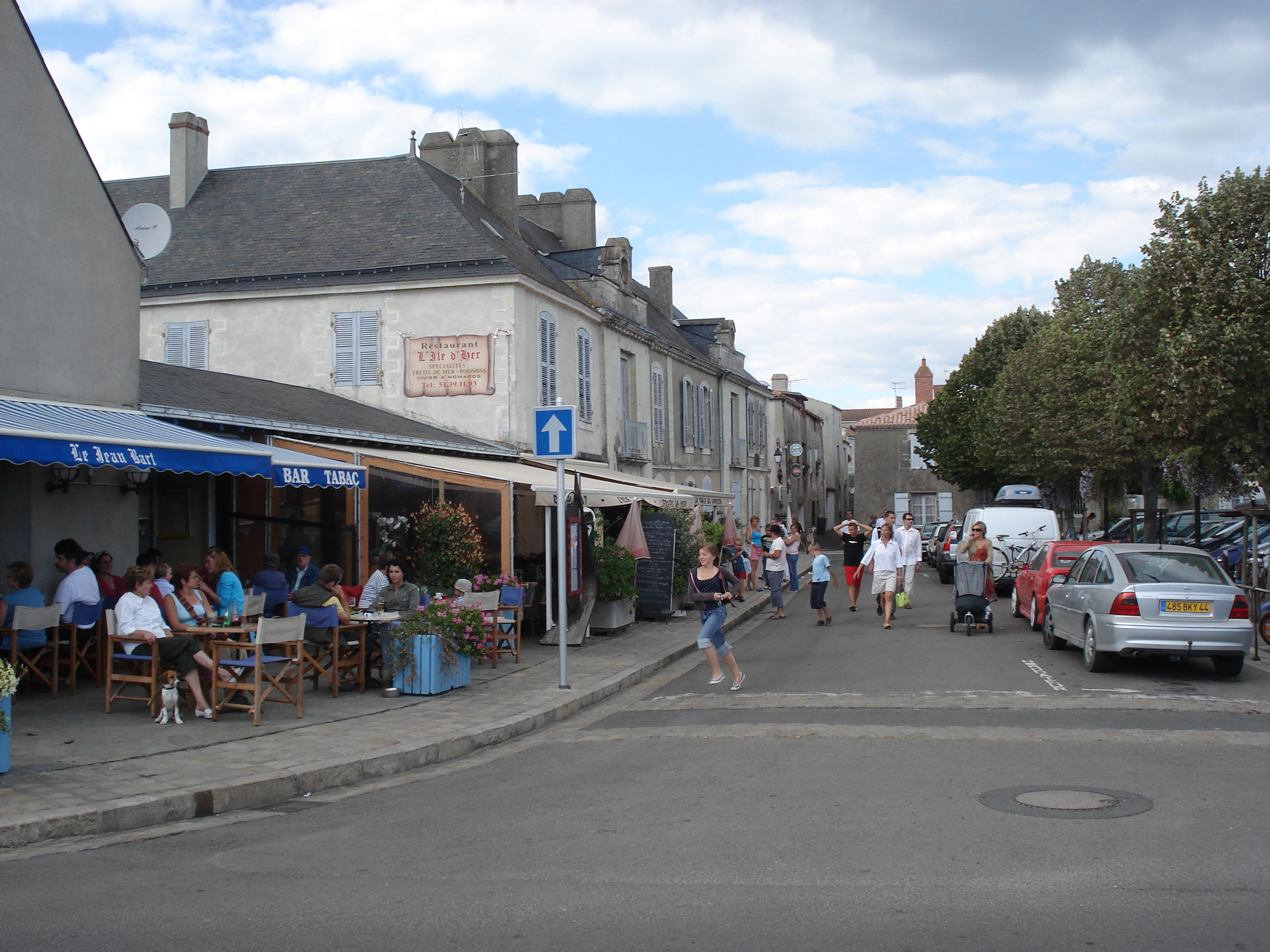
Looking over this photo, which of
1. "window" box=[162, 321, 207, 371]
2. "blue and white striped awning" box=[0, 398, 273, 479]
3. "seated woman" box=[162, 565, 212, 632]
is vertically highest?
"window" box=[162, 321, 207, 371]

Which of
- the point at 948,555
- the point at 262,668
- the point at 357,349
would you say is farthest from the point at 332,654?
the point at 948,555

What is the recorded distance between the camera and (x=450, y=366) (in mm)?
20828

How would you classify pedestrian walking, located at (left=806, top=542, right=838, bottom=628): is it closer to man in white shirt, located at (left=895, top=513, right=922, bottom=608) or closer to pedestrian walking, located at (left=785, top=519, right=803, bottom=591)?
man in white shirt, located at (left=895, top=513, right=922, bottom=608)

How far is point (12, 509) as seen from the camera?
10.6 meters

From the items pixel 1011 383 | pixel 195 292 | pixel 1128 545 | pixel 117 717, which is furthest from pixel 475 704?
pixel 1011 383

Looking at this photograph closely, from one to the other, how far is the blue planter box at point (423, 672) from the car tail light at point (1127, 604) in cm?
680

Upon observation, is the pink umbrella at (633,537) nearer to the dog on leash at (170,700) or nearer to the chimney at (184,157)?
the dog on leash at (170,700)

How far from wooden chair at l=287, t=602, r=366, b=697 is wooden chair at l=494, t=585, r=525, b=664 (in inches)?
75.6

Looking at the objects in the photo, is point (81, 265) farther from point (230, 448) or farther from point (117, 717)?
point (117, 717)

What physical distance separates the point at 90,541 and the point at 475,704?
15.6 feet

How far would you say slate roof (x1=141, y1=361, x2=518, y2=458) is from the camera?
1287cm

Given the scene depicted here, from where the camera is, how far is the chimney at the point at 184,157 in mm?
23422

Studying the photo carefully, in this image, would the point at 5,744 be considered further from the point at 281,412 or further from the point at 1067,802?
the point at 281,412

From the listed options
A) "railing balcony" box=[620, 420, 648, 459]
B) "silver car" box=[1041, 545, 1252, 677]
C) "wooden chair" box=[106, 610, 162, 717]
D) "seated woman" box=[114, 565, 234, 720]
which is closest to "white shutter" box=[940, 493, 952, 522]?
"railing balcony" box=[620, 420, 648, 459]
